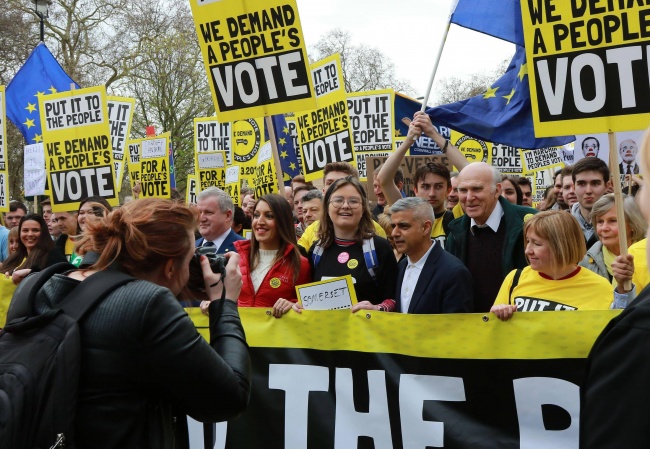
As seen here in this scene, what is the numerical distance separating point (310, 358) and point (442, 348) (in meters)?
0.76

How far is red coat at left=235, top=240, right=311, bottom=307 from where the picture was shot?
5.17 meters

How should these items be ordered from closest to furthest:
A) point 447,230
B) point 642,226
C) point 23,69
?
point 642,226
point 447,230
point 23,69

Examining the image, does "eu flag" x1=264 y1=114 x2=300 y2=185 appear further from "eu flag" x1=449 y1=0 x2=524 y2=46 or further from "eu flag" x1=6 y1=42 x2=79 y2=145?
"eu flag" x1=449 y1=0 x2=524 y2=46

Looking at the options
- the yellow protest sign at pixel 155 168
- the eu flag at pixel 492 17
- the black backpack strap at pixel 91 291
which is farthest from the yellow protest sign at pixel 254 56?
the yellow protest sign at pixel 155 168

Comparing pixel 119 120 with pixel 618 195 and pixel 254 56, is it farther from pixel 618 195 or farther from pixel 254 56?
pixel 618 195

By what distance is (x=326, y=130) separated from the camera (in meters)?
10.1

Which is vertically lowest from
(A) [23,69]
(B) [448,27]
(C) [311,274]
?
(C) [311,274]

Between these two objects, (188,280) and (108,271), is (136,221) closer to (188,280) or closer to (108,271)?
(108,271)

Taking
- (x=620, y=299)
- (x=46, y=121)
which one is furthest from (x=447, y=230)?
(x=46, y=121)

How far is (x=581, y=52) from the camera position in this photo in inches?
177

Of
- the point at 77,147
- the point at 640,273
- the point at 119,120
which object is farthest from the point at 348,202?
the point at 119,120

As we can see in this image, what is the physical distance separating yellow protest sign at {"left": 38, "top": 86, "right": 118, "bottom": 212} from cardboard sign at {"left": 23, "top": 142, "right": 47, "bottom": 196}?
3.95 metres

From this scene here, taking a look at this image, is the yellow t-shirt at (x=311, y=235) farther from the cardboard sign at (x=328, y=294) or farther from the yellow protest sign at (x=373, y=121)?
the yellow protest sign at (x=373, y=121)

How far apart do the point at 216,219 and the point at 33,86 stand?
8625mm
